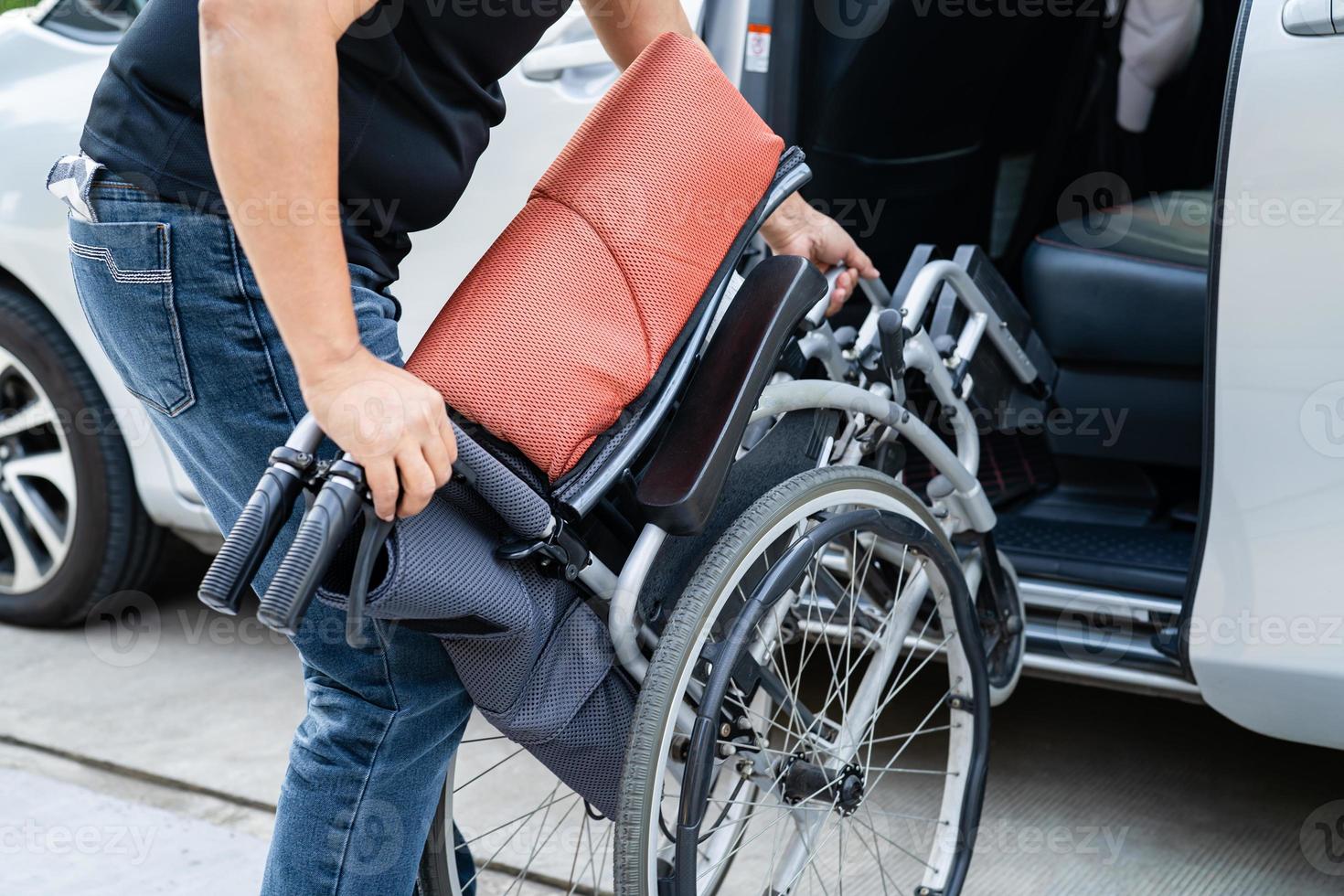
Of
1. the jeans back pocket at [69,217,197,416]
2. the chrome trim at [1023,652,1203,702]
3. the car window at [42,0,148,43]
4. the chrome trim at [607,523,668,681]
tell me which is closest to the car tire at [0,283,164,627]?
the car window at [42,0,148,43]

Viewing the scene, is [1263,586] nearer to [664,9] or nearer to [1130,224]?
[1130,224]

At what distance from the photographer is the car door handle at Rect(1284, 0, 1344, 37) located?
146 cm

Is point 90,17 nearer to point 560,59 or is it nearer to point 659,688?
point 560,59

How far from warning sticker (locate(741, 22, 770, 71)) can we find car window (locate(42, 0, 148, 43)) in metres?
1.25

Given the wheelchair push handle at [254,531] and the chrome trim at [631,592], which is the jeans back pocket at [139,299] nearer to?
Result: the wheelchair push handle at [254,531]

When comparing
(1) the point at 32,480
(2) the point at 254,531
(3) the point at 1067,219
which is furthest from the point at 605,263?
(1) the point at 32,480

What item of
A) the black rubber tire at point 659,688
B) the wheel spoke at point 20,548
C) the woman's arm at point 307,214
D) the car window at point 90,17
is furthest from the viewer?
the wheel spoke at point 20,548

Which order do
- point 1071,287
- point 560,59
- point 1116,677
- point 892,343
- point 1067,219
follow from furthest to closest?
point 1067,219
point 1071,287
point 560,59
point 1116,677
point 892,343

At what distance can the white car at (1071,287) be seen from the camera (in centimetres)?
153

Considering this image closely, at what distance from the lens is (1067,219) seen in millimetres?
2396

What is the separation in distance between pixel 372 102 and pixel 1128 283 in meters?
1.49

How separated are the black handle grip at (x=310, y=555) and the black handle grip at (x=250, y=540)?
1.2 inches

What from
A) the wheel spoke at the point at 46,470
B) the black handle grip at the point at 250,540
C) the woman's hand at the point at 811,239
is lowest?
the wheel spoke at the point at 46,470

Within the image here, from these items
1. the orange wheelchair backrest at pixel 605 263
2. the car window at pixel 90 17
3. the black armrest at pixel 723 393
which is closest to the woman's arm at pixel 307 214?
the orange wheelchair backrest at pixel 605 263
